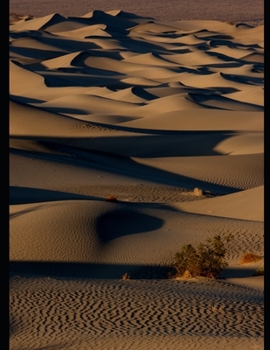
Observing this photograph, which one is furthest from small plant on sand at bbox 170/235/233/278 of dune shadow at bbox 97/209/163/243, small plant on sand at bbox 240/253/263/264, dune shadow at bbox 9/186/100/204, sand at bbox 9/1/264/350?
dune shadow at bbox 9/186/100/204

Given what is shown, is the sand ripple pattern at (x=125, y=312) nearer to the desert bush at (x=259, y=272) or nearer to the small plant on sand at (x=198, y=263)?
the small plant on sand at (x=198, y=263)

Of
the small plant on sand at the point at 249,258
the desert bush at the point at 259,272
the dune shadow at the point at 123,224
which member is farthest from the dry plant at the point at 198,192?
the desert bush at the point at 259,272

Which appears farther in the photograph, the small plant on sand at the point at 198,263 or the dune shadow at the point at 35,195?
the dune shadow at the point at 35,195

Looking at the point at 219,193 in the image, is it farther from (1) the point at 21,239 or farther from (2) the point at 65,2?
(2) the point at 65,2

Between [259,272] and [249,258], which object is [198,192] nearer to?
[249,258]

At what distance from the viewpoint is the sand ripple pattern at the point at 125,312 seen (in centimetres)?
830

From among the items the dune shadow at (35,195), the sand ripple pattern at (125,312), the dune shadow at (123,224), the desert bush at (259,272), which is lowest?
the sand ripple pattern at (125,312)

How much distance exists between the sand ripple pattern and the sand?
21 millimetres

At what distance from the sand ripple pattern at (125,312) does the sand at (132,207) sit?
0.8 inches

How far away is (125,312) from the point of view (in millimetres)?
9375

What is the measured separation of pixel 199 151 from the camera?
27.6 m

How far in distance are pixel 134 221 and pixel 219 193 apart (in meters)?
6.31

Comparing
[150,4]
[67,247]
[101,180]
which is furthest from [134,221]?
[150,4]

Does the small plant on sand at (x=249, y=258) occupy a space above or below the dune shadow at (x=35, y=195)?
below
